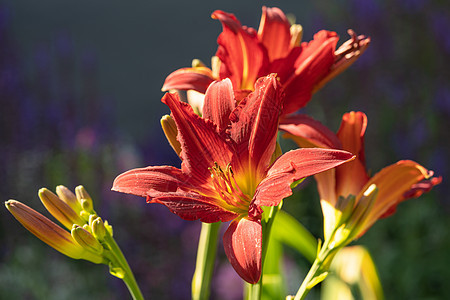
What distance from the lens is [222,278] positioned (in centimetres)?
183

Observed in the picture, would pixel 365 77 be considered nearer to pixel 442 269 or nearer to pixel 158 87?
pixel 442 269

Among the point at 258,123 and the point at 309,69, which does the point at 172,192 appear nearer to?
the point at 258,123

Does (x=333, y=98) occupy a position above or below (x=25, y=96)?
below

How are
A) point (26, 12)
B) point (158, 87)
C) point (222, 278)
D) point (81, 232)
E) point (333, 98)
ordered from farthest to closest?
point (26, 12) < point (158, 87) < point (333, 98) < point (222, 278) < point (81, 232)

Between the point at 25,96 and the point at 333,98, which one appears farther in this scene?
the point at 333,98

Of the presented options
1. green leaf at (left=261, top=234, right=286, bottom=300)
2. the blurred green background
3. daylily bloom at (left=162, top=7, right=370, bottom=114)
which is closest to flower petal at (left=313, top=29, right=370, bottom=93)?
daylily bloom at (left=162, top=7, right=370, bottom=114)

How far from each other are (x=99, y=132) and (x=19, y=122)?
0.29 metres

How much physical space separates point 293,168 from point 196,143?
0.12m

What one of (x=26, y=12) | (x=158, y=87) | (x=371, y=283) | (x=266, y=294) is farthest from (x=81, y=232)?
(x=26, y=12)

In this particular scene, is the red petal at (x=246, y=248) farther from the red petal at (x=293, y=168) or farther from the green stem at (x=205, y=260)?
the green stem at (x=205, y=260)

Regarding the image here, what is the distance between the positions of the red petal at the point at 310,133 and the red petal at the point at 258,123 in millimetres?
59

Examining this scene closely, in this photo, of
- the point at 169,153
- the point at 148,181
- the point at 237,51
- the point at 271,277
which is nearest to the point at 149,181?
the point at 148,181

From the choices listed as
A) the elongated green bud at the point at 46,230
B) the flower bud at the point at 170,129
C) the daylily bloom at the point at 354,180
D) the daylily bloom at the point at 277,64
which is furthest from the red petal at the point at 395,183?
the elongated green bud at the point at 46,230

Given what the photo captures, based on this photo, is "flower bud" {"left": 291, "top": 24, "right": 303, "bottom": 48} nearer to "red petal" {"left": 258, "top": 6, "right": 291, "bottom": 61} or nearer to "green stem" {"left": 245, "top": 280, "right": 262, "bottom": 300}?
"red petal" {"left": 258, "top": 6, "right": 291, "bottom": 61}
